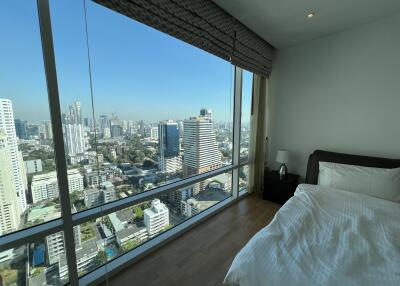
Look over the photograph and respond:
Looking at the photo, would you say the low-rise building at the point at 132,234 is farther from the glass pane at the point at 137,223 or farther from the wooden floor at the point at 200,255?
the wooden floor at the point at 200,255

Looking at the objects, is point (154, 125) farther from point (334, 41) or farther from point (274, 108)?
point (334, 41)

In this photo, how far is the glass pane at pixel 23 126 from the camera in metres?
1.01

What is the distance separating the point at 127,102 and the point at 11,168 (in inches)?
35.3

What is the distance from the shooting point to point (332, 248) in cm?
104

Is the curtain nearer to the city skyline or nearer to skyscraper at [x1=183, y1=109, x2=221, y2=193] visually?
skyscraper at [x1=183, y1=109, x2=221, y2=193]

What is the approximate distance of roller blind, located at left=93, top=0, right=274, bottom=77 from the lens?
1.32m

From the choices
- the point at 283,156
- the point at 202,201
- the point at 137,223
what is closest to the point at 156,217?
the point at 137,223

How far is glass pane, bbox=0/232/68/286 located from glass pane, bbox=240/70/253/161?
2.54m

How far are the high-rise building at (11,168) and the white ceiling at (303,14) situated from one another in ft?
6.58

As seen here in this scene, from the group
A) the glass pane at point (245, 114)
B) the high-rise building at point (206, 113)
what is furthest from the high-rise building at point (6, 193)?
the glass pane at point (245, 114)

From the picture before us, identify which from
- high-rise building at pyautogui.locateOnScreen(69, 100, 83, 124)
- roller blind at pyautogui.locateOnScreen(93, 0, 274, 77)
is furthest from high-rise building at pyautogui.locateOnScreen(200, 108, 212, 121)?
high-rise building at pyautogui.locateOnScreen(69, 100, 83, 124)

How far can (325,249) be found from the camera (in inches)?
40.3

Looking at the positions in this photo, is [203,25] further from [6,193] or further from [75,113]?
[6,193]

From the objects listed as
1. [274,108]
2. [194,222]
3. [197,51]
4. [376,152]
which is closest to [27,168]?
[194,222]
